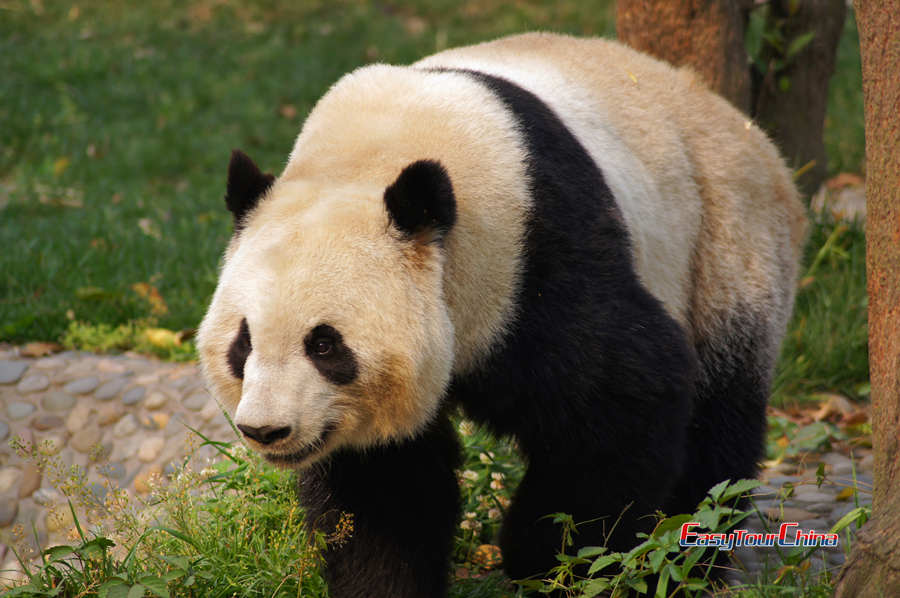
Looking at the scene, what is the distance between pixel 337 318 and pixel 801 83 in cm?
411

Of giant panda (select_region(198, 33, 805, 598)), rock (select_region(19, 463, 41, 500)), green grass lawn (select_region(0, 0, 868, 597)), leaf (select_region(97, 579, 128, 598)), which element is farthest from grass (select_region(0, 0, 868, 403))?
leaf (select_region(97, 579, 128, 598))

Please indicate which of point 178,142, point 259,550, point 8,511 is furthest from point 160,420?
point 178,142

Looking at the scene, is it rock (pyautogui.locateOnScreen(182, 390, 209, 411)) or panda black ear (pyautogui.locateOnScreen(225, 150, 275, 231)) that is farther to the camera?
rock (pyautogui.locateOnScreen(182, 390, 209, 411))

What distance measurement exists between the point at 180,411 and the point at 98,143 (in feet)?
14.9

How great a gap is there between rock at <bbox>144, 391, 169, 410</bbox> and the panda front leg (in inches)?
87.9

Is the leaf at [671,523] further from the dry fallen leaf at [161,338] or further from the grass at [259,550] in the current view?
the dry fallen leaf at [161,338]

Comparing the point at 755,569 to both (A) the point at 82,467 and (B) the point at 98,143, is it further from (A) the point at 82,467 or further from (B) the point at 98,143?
(B) the point at 98,143

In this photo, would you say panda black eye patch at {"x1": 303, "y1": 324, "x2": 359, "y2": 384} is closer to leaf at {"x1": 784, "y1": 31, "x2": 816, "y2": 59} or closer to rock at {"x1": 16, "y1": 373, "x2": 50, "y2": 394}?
rock at {"x1": 16, "y1": 373, "x2": 50, "y2": 394}

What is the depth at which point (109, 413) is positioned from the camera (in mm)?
5414

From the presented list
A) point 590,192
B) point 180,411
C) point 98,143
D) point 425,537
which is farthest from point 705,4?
point 98,143

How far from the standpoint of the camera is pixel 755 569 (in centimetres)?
374

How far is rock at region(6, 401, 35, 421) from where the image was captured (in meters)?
5.39

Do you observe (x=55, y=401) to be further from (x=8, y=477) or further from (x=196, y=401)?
(x=196, y=401)

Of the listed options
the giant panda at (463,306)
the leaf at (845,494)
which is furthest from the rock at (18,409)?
the leaf at (845,494)
